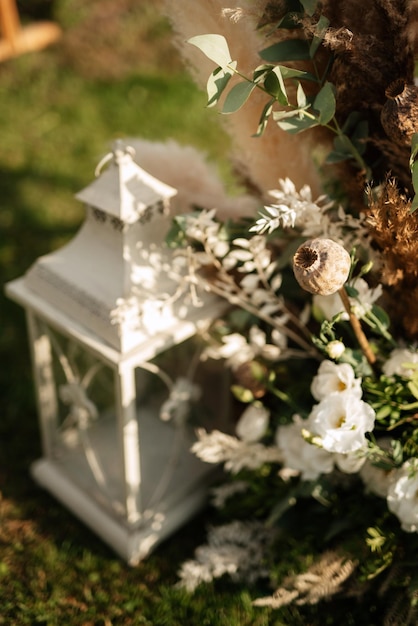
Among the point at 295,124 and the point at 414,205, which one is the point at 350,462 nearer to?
the point at 414,205

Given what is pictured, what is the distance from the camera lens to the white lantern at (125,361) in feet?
4.30

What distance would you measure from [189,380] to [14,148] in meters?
1.80

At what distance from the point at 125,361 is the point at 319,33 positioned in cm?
64

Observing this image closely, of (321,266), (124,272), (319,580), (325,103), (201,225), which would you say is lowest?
(319,580)

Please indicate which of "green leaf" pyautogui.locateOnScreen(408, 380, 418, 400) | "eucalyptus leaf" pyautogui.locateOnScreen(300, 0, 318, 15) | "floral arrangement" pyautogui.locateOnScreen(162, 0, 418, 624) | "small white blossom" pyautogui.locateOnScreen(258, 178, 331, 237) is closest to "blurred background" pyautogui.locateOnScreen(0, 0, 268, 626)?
"floral arrangement" pyautogui.locateOnScreen(162, 0, 418, 624)

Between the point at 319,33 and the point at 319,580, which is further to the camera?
the point at 319,580

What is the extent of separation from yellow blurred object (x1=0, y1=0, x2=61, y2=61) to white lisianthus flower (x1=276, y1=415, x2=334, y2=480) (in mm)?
2834

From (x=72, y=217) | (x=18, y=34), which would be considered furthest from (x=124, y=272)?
(x=18, y=34)

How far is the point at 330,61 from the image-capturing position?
3.59 feet

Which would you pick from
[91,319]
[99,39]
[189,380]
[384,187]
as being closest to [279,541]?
[189,380]

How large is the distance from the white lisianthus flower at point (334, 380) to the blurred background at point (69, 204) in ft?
1.76

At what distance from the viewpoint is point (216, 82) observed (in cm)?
106

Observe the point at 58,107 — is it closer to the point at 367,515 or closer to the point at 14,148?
the point at 14,148

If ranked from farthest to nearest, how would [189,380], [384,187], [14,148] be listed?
[14,148] → [189,380] → [384,187]
